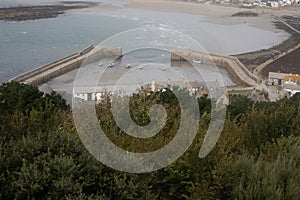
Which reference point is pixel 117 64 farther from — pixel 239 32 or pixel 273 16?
pixel 273 16

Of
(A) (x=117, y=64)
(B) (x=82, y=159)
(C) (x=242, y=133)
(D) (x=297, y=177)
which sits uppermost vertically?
(B) (x=82, y=159)

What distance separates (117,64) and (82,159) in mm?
23713

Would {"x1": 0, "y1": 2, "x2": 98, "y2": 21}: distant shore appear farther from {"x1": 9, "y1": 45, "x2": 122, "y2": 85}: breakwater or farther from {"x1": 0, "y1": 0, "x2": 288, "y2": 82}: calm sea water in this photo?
{"x1": 9, "y1": 45, "x2": 122, "y2": 85}: breakwater

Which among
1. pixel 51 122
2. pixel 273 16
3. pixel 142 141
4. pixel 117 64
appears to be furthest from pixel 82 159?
pixel 273 16

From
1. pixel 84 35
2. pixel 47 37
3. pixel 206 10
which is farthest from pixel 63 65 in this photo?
pixel 206 10

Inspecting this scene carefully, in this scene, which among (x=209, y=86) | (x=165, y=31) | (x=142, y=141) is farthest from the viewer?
(x=165, y=31)

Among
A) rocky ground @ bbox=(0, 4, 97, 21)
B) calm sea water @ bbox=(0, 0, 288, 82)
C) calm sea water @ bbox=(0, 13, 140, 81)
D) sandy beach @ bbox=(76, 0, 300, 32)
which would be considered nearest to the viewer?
calm sea water @ bbox=(0, 13, 140, 81)

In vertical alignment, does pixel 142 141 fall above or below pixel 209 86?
above

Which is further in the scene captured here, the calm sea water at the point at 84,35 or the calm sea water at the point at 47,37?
the calm sea water at the point at 84,35

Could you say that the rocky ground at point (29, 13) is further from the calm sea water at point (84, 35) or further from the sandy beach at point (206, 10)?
the sandy beach at point (206, 10)

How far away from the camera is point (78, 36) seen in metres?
36.1

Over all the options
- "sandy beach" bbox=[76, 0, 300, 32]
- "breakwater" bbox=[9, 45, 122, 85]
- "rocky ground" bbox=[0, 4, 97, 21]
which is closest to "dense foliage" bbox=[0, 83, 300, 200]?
"breakwater" bbox=[9, 45, 122, 85]

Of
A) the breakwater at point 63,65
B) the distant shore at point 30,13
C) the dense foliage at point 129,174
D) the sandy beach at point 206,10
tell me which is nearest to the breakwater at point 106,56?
the breakwater at point 63,65

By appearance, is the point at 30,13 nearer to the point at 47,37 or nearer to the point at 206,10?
the point at 47,37
